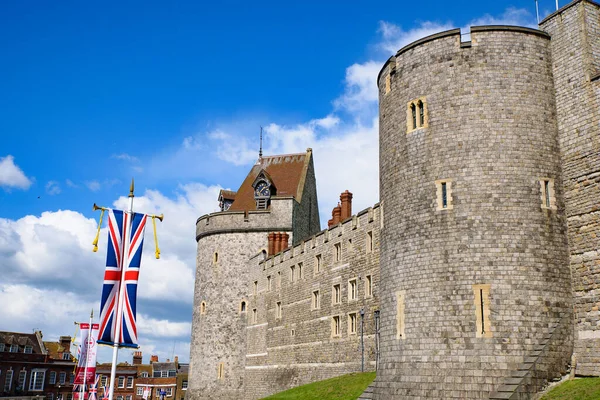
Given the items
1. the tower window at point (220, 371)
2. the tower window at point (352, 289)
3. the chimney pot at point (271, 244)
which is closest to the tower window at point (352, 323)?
the tower window at point (352, 289)

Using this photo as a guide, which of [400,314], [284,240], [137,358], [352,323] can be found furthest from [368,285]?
[137,358]

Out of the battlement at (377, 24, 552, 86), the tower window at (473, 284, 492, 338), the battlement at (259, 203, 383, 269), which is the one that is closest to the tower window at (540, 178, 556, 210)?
the tower window at (473, 284, 492, 338)

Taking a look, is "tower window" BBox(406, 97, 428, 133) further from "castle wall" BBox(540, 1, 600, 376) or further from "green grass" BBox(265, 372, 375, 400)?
"green grass" BBox(265, 372, 375, 400)

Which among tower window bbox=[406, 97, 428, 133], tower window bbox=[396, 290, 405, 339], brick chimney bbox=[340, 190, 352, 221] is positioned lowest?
tower window bbox=[396, 290, 405, 339]

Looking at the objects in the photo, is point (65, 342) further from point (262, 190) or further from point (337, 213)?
point (337, 213)

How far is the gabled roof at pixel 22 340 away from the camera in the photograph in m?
60.1

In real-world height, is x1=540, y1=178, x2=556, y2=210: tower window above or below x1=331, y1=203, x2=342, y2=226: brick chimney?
below

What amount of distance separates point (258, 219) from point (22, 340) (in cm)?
3379

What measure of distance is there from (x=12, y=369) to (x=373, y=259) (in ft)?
152

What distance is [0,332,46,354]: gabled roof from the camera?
2367 inches

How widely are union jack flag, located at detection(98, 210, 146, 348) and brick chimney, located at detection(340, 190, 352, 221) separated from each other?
68.5ft

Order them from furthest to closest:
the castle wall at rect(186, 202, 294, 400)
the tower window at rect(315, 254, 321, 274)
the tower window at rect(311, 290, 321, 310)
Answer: the castle wall at rect(186, 202, 294, 400), the tower window at rect(315, 254, 321, 274), the tower window at rect(311, 290, 321, 310)

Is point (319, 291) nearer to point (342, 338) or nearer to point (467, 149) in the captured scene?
point (342, 338)

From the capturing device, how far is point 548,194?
17.4 metres
